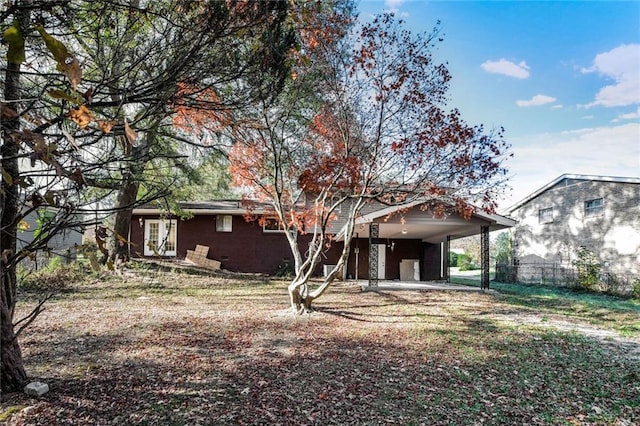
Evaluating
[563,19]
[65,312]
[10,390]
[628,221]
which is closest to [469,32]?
[563,19]

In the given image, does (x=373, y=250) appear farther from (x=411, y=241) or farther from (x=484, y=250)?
(x=411, y=241)

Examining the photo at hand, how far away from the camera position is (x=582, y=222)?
18.2m

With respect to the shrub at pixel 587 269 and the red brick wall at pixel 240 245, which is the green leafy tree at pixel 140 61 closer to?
the red brick wall at pixel 240 245

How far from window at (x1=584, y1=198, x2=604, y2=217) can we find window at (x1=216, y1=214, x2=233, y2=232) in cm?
1663

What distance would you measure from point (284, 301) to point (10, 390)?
726 centimetres

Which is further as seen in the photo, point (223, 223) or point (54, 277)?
point (223, 223)

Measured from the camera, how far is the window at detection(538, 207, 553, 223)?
20.1m

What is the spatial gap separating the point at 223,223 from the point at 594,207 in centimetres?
1719

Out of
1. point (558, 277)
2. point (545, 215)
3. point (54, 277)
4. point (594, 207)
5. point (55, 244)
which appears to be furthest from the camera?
point (545, 215)

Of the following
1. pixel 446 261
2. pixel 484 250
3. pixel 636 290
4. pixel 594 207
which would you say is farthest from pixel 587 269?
pixel 446 261

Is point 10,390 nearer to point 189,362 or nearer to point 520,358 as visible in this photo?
point 189,362

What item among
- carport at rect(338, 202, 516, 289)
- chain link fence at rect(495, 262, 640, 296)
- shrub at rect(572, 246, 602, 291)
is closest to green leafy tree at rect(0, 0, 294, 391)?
carport at rect(338, 202, 516, 289)

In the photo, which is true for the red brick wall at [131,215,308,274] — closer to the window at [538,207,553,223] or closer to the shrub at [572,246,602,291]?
the shrub at [572,246,602,291]

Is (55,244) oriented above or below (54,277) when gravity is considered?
above
